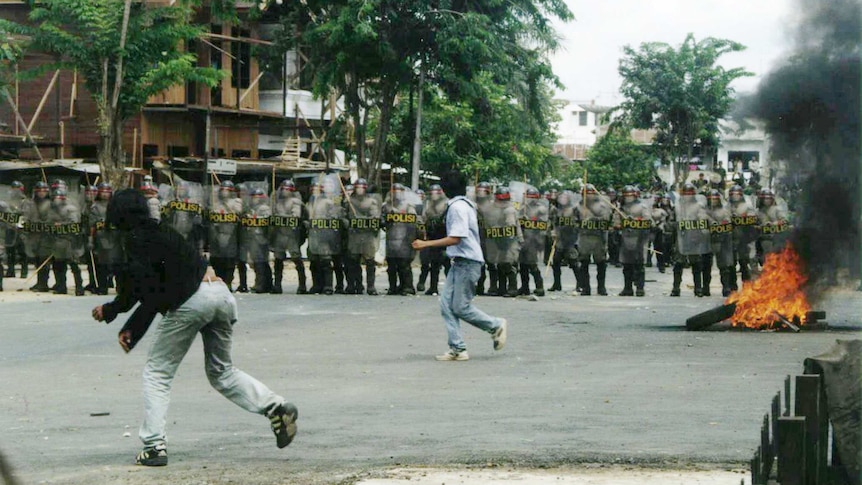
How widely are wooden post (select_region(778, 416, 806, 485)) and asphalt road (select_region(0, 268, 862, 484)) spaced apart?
280cm

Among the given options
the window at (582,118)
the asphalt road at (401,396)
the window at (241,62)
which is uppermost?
the window at (582,118)

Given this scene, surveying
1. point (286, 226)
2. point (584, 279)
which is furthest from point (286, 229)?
point (584, 279)

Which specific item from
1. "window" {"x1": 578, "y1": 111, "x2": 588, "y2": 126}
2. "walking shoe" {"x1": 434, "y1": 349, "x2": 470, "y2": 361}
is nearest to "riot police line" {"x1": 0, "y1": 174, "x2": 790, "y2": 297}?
"walking shoe" {"x1": 434, "y1": 349, "x2": 470, "y2": 361}

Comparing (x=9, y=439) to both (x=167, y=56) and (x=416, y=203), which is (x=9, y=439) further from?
(x=167, y=56)

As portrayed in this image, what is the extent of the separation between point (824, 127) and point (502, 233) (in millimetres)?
6672

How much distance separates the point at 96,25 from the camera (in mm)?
29859

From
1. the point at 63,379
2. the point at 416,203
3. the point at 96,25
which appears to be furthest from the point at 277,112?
the point at 63,379

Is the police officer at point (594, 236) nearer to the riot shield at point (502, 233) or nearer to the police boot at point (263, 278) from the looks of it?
the riot shield at point (502, 233)

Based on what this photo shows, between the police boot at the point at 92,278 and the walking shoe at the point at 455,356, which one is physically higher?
the police boot at the point at 92,278

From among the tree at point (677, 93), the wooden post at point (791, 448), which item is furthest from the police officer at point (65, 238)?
the tree at point (677, 93)

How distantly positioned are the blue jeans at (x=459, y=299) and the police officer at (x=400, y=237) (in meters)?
9.41

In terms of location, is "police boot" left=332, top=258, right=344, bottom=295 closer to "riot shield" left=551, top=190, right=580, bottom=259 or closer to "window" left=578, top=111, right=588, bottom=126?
"riot shield" left=551, top=190, right=580, bottom=259

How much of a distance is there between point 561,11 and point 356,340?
61.6 ft

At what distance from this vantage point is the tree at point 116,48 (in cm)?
2988
